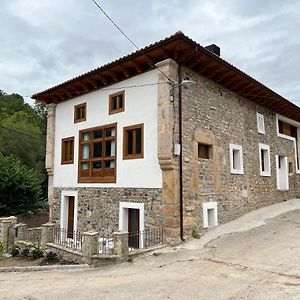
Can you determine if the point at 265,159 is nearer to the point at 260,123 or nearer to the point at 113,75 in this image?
the point at 260,123

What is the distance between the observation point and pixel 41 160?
3198cm

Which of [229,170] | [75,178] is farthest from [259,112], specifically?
[75,178]

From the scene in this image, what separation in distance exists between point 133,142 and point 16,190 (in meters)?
11.9

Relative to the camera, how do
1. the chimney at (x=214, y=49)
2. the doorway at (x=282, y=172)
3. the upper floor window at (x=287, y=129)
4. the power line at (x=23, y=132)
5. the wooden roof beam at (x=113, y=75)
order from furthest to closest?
the power line at (x=23, y=132) < the upper floor window at (x=287, y=129) < the doorway at (x=282, y=172) < the chimney at (x=214, y=49) < the wooden roof beam at (x=113, y=75)

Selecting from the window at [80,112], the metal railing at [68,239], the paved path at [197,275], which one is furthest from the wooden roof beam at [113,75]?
the paved path at [197,275]

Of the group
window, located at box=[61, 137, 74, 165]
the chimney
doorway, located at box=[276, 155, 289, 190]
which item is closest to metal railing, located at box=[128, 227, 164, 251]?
window, located at box=[61, 137, 74, 165]

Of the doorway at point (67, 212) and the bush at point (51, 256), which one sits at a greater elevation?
the doorway at point (67, 212)

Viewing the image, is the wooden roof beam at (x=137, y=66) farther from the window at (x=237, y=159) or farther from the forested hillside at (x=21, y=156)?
the forested hillside at (x=21, y=156)

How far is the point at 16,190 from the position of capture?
19.5 meters

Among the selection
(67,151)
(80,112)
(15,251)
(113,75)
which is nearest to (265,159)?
(113,75)

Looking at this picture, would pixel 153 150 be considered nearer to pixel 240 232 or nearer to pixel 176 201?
pixel 176 201

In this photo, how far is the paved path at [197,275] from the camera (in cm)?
580

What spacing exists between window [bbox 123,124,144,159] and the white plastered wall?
15 cm

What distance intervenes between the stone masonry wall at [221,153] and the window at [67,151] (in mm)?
5905
